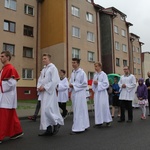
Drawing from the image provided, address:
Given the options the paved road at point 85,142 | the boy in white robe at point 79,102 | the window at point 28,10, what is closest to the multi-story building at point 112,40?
the window at point 28,10

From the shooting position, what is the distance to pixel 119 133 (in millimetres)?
6633

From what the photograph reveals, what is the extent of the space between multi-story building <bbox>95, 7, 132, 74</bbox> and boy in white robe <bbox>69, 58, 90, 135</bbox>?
102ft

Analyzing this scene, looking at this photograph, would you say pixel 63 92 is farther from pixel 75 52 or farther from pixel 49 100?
pixel 75 52

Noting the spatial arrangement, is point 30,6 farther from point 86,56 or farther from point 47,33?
point 86,56

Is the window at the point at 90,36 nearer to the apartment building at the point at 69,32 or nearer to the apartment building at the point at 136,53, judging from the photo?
the apartment building at the point at 69,32

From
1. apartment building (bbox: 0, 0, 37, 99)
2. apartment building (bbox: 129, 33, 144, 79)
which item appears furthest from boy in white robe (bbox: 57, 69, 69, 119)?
apartment building (bbox: 129, 33, 144, 79)

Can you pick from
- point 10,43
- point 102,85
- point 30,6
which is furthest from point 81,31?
point 102,85

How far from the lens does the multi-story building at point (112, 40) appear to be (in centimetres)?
3788

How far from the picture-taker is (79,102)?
22.7 feet

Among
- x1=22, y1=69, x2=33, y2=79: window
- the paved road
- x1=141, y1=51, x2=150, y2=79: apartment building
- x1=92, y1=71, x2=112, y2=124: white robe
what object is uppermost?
x1=141, y1=51, x2=150, y2=79: apartment building

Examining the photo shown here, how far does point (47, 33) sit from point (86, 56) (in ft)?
19.8

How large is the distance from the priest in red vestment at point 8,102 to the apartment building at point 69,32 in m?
22.5

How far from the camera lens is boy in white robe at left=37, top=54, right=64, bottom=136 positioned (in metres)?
6.17

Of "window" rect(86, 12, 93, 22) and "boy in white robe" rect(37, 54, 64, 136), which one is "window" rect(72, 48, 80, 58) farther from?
"boy in white robe" rect(37, 54, 64, 136)
